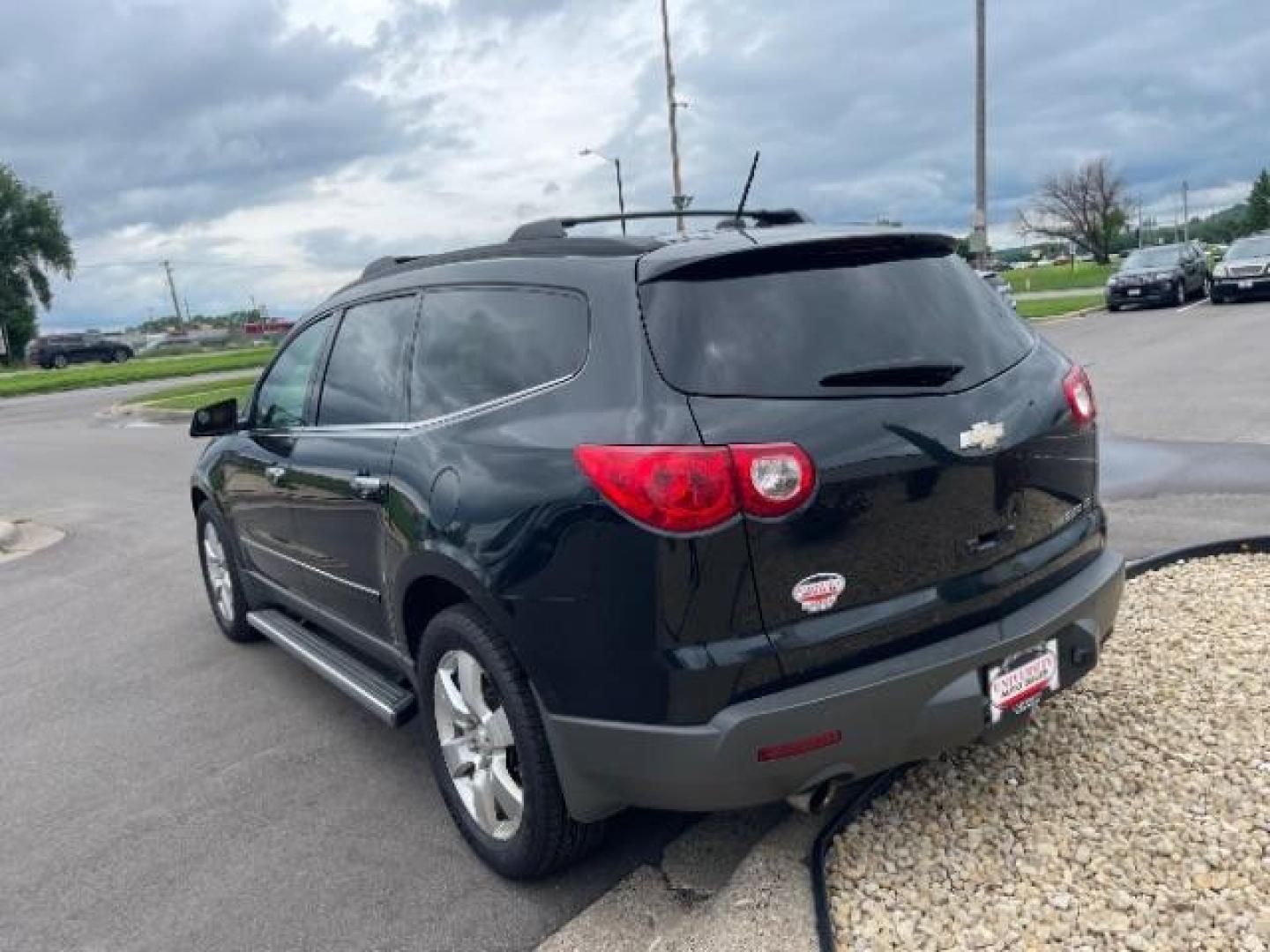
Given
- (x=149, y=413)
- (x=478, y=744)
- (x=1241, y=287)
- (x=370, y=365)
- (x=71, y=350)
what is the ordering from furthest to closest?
(x=71, y=350) → (x=1241, y=287) → (x=149, y=413) → (x=370, y=365) → (x=478, y=744)

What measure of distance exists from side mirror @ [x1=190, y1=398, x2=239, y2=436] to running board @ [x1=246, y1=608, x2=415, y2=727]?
0.88 metres

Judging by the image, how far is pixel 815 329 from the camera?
2.80 metres

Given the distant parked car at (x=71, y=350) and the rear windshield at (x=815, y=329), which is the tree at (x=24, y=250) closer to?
the distant parked car at (x=71, y=350)

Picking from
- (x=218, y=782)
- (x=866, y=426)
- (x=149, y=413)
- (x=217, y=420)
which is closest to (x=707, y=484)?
(x=866, y=426)

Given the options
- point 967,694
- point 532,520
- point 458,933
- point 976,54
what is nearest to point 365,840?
point 458,933

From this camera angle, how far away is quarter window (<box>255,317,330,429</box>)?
14.4 feet

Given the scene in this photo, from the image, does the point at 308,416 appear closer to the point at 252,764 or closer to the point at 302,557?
the point at 302,557

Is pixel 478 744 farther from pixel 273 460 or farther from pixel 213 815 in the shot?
pixel 273 460

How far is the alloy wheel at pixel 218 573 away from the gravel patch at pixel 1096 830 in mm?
3703

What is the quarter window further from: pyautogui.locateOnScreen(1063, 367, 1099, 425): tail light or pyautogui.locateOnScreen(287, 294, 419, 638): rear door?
pyautogui.locateOnScreen(1063, 367, 1099, 425): tail light

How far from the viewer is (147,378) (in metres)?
34.5

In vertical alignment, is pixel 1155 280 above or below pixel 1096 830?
below

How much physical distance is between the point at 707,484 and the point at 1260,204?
10244cm

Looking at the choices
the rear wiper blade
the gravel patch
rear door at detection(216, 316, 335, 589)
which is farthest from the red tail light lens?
rear door at detection(216, 316, 335, 589)
